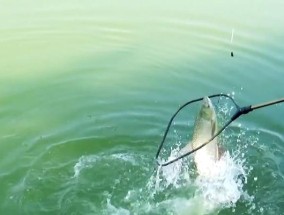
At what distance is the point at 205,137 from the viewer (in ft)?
15.2

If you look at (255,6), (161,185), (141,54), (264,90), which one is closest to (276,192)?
(161,185)

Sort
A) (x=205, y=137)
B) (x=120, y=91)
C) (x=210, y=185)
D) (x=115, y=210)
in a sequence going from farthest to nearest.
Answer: (x=120, y=91)
(x=210, y=185)
(x=115, y=210)
(x=205, y=137)

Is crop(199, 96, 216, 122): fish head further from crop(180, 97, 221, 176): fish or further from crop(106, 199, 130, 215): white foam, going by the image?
crop(106, 199, 130, 215): white foam

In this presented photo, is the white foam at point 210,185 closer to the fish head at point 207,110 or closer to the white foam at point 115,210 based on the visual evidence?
the white foam at point 115,210

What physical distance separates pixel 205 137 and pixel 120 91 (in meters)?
2.79

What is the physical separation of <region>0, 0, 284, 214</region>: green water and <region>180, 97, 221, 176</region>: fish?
1.55 feet

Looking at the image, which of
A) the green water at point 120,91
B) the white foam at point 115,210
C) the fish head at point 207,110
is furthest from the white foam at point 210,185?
the fish head at point 207,110

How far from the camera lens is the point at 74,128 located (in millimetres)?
6434

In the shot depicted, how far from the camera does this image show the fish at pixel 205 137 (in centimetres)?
452

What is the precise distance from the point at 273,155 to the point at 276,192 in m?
0.66

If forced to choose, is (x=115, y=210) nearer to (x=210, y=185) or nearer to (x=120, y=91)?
(x=210, y=185)

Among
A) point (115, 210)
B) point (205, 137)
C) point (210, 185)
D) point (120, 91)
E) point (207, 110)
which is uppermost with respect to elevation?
point (207, 110)

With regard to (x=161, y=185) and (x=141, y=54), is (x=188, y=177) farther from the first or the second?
(x=141, y=54)

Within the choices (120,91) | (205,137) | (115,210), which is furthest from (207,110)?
(120,91)
